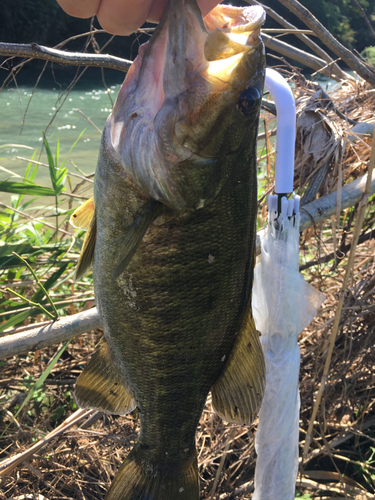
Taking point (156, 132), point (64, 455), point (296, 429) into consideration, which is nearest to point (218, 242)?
point (156, 132)

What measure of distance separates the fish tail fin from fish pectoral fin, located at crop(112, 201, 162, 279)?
2.67 feet

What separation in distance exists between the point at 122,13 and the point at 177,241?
0.65 m

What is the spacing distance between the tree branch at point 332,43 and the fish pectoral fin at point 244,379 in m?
2.16

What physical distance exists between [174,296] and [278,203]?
58 cm

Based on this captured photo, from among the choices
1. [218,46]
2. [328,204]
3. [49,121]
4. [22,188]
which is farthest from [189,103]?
[49,121]

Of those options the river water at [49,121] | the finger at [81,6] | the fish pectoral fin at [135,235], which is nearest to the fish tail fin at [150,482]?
the fish pectoral fin at [135,235]

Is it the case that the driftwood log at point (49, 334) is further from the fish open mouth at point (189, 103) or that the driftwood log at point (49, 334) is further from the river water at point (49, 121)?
the river water at point (49, 121)

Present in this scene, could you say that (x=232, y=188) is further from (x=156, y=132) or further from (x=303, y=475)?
(x=303, y=475)

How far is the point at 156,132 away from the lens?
1.19 metres

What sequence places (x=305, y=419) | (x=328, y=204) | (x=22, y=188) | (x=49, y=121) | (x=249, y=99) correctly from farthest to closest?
(x=49, y=121), (x=305, y=419), (x=22, y=188), (x=328, y=204), (x=249, y=99)

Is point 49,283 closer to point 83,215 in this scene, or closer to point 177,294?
point 83,215

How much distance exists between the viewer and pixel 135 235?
1.21 m

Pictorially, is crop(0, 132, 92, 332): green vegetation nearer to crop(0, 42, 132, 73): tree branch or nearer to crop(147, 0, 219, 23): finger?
crop(0, 42, 132, 73): tree branch

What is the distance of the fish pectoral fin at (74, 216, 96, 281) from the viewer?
1.45 meters
